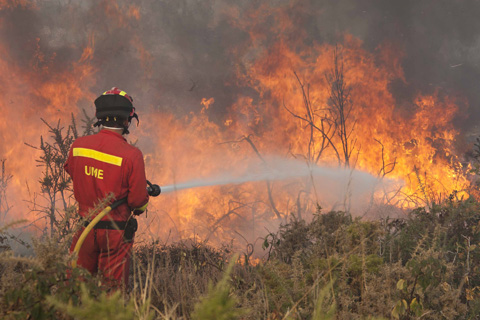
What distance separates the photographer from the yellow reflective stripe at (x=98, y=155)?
3.88 m

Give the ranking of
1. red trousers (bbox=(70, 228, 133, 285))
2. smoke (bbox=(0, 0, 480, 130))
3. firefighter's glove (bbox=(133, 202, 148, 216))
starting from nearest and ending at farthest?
red trousers (bbox=(70, 228, 133, 285)) → firefighter's glove (bbox=(133, 202, 148, 216)) → smoke (bbox=(0, 0, 480, 130))

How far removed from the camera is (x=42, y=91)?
1130 centimetres

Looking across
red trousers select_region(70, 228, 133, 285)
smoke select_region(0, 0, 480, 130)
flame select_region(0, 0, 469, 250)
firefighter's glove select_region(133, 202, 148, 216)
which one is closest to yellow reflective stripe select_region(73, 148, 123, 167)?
firefighter's glove select_region(133, 202, 148, 216)

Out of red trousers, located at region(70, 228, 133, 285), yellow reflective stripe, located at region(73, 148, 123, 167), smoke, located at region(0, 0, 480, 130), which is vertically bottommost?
red trousers, located at region(70, 228, 133, 285)

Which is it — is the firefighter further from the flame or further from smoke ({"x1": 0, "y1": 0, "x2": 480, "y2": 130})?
smoke ({"x1": 0, "y1": 0, "x2": 480, "y2": 130})

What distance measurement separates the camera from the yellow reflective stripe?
3.88 m

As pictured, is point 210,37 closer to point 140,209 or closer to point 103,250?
point 140,209

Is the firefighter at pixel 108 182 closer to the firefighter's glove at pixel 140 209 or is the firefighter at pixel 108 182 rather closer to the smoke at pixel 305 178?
the firefighter's glove at pixel 140 209

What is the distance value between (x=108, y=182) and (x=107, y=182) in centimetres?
1

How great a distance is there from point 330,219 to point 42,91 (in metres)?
9.20

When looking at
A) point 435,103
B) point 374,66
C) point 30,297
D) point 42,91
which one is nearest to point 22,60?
point 42,91

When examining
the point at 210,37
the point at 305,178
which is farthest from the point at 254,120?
the point at 210,37

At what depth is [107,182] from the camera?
3877 millimetres

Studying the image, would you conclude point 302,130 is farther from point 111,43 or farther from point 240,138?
point 111,43
